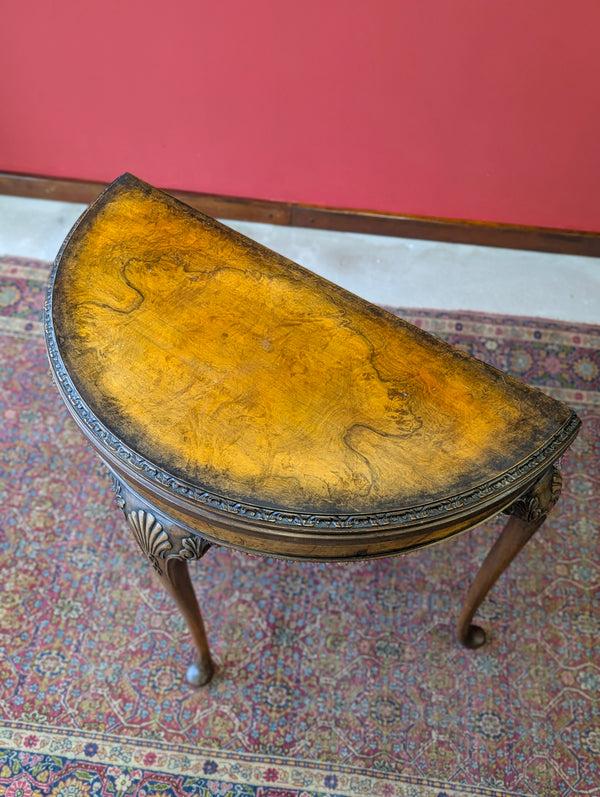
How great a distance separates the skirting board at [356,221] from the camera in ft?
9.76

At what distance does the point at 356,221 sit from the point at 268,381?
1.58 meters

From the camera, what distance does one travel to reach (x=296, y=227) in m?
3.07

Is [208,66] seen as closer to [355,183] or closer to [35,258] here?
[355,183]

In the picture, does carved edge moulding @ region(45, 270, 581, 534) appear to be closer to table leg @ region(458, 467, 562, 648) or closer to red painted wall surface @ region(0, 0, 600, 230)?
table leg @ region(458, 467, 562, 648)

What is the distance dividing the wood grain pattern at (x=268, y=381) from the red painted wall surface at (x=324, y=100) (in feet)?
3.23

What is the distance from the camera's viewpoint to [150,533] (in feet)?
5.18

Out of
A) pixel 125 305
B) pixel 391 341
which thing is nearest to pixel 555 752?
pixel 391 341

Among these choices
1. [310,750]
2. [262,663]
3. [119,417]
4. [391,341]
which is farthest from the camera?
[262,663]

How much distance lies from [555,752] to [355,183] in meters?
2.00

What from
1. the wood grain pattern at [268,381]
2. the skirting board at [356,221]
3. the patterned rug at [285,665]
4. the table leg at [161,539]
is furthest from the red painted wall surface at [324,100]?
the table leg at [161,539]

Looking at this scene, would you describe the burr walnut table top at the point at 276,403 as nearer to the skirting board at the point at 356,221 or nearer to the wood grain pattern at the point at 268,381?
the wood grain pattern at the point at 268,381

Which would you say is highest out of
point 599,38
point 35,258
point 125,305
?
point 599,38

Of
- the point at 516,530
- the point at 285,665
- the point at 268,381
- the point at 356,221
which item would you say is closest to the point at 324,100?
the point at 356,221

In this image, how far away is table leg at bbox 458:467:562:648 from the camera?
1590mm
